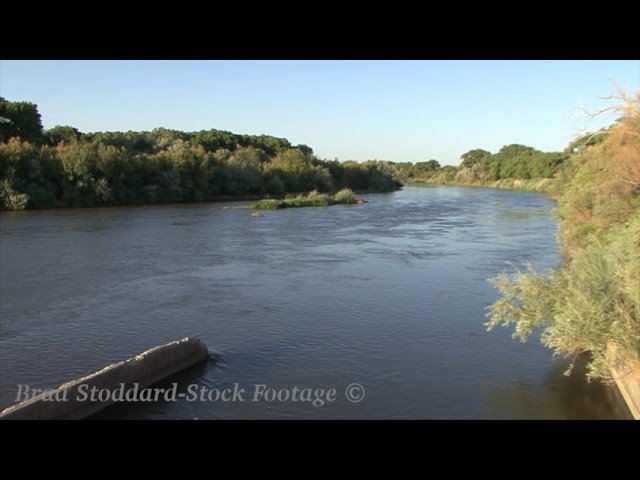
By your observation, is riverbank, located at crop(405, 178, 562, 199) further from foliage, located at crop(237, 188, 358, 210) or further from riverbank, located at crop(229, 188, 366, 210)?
foliage, located at crop(237, 188, 358, 210)

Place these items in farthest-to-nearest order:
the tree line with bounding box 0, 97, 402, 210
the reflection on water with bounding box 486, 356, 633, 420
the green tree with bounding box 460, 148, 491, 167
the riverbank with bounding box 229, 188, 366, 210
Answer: the green tree with bounding box 460, 148, 491, 167, the riverbank with bounding box 229, 188, 366, 210, the tree line with bounding box 0, 97, 402, 210, the reflection on water with bounding box 486, 356, 633, 420

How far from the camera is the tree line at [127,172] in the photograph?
1513 inches

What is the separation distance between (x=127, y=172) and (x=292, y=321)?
36.5 meters

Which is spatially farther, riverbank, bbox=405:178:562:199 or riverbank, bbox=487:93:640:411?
riverbank, bbox=405:178:562:199

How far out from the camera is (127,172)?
44406 millimetres

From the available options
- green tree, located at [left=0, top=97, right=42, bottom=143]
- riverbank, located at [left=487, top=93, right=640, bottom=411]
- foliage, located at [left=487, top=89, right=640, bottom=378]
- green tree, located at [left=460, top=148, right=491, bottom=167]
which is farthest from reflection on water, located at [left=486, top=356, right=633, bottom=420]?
green tree, located at [left=460, top=148, right=491, bottom=167]

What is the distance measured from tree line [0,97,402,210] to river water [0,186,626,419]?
15254 mm

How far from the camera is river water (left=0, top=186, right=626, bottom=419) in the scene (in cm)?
798

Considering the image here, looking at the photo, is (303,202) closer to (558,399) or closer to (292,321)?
(292,321)

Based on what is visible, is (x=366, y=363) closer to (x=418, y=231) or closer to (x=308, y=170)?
(x=418, y=231)

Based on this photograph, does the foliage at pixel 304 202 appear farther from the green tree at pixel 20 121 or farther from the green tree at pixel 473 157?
the green tree at pixel 473 157
